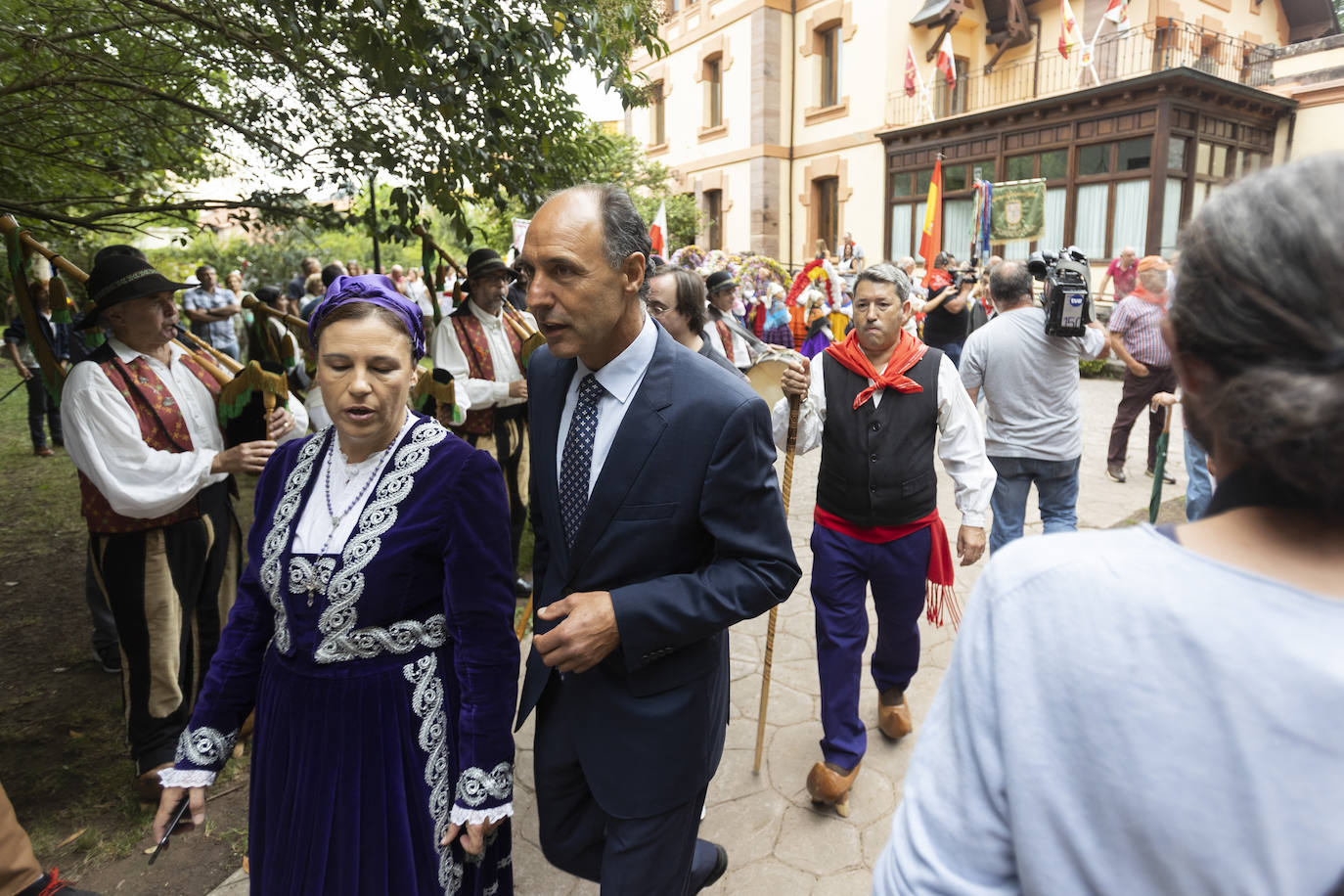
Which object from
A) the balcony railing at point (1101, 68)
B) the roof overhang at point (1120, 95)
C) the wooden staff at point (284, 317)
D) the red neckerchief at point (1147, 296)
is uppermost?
the balcony railing at point (1101, 68)

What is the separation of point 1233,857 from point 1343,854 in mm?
86

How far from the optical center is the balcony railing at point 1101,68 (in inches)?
672

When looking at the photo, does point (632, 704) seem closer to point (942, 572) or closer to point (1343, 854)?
point (1343, 854)

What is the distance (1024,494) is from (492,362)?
327cm

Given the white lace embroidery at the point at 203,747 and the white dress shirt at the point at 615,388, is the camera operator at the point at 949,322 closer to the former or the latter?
the white dress shirt at the point at 615,388

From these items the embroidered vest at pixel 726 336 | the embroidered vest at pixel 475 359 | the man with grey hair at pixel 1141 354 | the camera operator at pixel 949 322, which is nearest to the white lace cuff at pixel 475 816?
the embroidered vest at pixel 475 359

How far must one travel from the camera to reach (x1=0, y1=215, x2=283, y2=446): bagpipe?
2.96m

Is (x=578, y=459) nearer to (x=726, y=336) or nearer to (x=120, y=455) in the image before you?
(x=120, y=455)

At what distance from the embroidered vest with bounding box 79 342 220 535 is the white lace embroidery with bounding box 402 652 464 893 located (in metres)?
1.87

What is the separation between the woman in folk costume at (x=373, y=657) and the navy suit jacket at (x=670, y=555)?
9.2 inches

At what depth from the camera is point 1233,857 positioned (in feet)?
2.47

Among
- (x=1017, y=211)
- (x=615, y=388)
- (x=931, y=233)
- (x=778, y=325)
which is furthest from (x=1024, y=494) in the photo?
(x=1017, y=211)

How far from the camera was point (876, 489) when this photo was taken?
323 cm

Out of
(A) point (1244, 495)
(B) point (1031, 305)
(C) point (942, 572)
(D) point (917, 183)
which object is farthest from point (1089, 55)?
(A) point (1244, 495)
